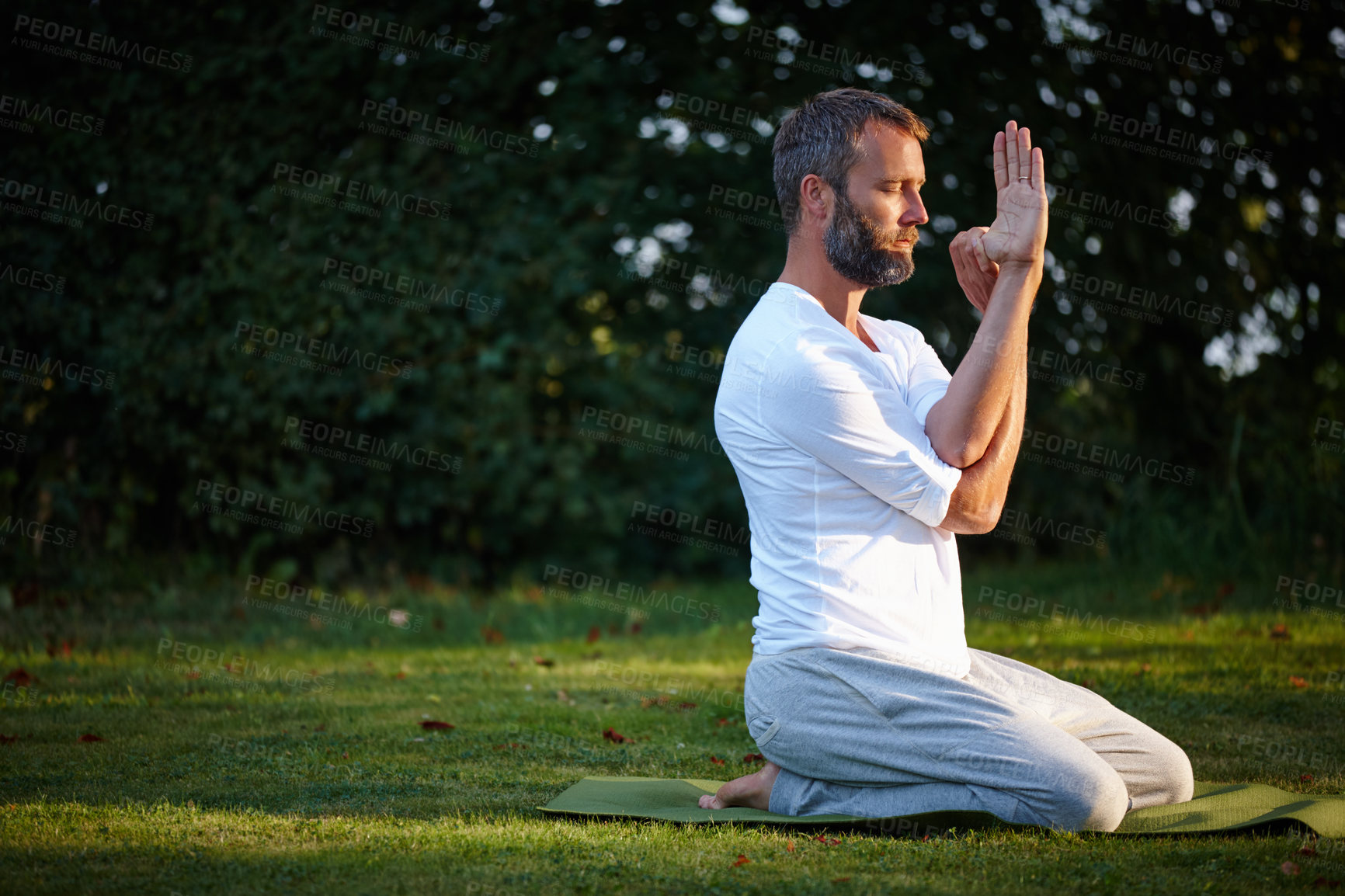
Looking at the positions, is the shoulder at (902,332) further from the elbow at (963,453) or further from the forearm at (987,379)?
the elbow at (963,453)

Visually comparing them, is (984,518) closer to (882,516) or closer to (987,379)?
(882,516)

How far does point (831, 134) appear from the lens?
324 cm

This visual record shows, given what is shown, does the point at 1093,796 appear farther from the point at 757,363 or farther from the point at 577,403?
the point at 577,403

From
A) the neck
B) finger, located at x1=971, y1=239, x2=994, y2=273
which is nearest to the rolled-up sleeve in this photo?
the neck

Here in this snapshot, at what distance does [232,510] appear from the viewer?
25.9ft

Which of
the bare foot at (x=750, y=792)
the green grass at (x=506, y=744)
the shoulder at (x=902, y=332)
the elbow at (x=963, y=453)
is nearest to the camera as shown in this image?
the green grass at (x=506, y=744)

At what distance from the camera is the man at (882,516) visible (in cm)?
300

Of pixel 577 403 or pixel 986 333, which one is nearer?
pixel 986 333

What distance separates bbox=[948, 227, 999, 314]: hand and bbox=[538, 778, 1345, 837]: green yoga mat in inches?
58.0

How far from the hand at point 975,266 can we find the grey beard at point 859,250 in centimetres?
18

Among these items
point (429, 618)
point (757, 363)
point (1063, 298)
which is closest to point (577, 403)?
point (429, 618)

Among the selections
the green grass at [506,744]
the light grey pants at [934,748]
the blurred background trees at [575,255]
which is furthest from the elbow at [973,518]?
the blurred background trees at [575,255]

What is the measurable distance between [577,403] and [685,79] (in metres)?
2.41

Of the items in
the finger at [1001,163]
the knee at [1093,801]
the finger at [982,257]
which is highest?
the finger at [1001,163]
